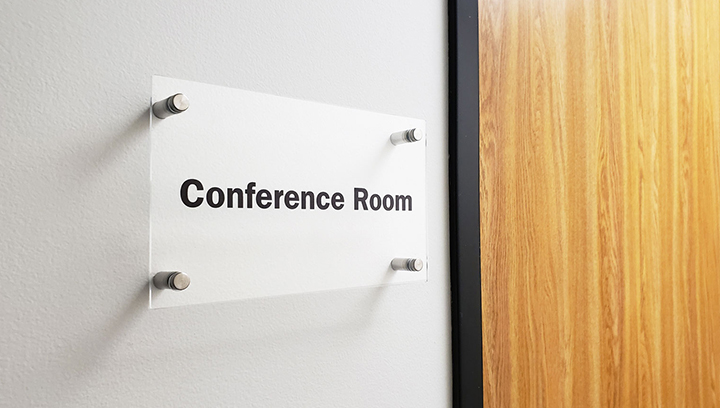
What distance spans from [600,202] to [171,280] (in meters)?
0.75

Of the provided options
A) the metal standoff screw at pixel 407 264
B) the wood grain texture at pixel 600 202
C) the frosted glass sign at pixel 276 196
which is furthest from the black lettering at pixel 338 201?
the wood grain texture at pixel 600 202

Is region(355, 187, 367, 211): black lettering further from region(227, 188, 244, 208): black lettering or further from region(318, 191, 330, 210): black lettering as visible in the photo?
region(227, 188, 244, 208): black lettering

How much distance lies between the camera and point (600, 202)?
3.12 feet

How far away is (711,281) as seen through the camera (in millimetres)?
1157

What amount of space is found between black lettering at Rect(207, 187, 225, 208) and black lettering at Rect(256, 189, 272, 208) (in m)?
0.04

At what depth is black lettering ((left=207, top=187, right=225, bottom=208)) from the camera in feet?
1.78

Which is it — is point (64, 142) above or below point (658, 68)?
below

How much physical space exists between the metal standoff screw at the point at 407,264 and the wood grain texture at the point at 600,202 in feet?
0.53

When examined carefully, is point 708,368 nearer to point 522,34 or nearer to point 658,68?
point 658,68

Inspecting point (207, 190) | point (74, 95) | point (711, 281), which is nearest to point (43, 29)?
point (74, 95)

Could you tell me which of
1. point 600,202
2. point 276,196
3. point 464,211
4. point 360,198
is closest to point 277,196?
point 276,196

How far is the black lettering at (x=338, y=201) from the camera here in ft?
2.08

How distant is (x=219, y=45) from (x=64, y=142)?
0.18 metres

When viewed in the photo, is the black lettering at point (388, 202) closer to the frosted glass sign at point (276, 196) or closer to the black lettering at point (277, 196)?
the frosted glass sign at point (276, 196)
